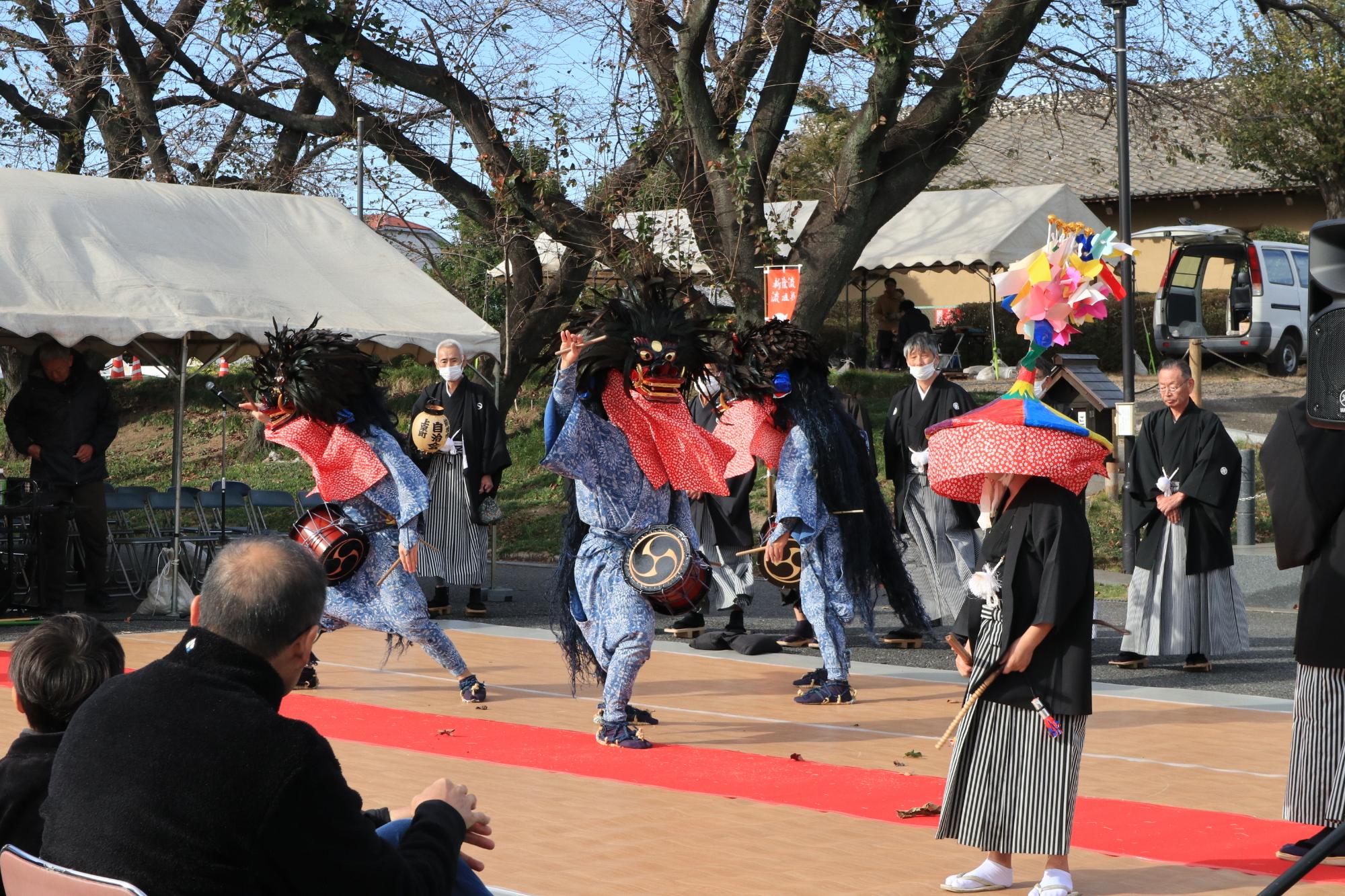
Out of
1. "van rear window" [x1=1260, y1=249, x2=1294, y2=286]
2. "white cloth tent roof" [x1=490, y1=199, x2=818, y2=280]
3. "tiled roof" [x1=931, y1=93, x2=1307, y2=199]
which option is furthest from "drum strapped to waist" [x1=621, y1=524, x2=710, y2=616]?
"tiled roof" [x1=931, y1=93, x2=1307, y2=199]

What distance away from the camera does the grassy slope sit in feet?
54.2

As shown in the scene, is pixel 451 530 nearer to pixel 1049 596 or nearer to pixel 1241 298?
pixel 1049 596

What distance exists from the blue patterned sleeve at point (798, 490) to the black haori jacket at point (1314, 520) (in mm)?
3103

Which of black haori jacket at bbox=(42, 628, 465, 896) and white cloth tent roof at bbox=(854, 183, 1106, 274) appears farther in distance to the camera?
white cloth tent roof at bbox=(854, 183, 1106, 274)

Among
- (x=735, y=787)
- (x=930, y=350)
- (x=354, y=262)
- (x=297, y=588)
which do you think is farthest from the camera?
(x=354, y=262)

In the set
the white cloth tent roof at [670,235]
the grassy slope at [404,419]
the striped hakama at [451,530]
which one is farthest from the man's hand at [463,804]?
the white cloth tent roof at [670,235]

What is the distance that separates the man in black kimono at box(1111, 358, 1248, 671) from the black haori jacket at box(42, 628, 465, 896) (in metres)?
7.52

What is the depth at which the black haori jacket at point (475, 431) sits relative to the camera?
11953mm

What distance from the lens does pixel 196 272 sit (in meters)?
11.7

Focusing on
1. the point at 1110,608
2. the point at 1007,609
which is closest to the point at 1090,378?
the point at 1110,608

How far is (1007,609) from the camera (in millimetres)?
5004

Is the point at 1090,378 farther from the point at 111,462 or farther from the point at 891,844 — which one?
the point at 111,462

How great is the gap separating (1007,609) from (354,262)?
9.07 meters

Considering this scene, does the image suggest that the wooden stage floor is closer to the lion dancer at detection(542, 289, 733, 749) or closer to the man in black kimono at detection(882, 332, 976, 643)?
the lion dancer at detection(542, 289, 733, 749)
